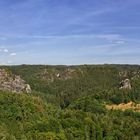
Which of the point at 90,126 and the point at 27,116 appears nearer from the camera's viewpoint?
the point at 90,126

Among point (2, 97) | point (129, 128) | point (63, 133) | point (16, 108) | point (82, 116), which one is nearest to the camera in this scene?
point (63, 133)

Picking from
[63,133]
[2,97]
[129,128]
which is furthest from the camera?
[2,97]


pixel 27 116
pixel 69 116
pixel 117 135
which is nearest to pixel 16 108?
pixel 27 116

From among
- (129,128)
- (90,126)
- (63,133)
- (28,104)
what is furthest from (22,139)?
(28,104)

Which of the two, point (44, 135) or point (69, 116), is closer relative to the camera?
point (44, 135)

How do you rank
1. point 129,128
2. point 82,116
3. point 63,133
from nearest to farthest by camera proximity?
point 63,133 < point 129,128 < point 82,116

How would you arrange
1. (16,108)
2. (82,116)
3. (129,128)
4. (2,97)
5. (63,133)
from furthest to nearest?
(2,97), (16,108), (82,116), (129,128), (63,133)

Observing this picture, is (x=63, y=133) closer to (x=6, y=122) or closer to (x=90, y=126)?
(x=90, y=126)

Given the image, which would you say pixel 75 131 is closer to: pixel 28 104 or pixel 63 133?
pixel 63 133

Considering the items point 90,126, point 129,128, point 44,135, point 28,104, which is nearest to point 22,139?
point 44,135
